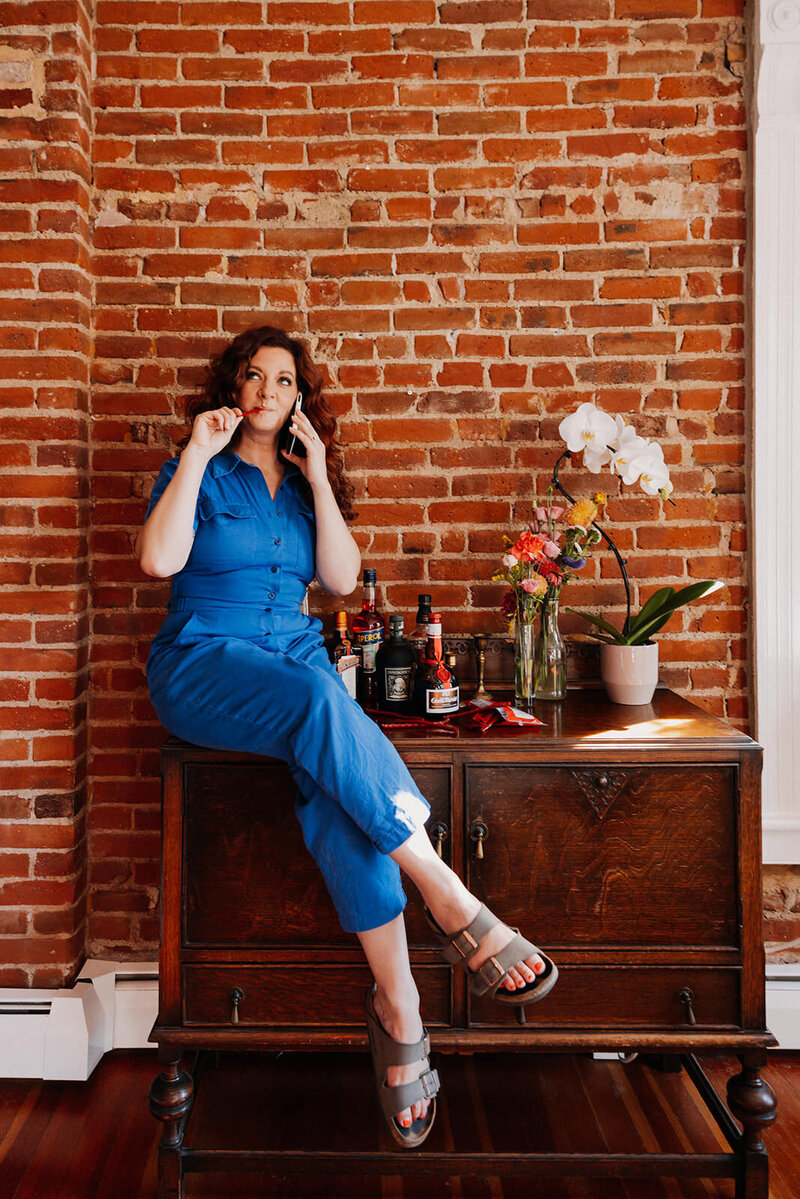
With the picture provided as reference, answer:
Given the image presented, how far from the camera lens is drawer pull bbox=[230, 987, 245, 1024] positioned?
169 cm

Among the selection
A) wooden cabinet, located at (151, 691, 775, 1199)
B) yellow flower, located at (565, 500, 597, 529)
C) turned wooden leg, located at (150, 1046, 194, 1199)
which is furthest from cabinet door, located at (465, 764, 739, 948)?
turned wooden leg, located at (150, 1046, 194, 1199)

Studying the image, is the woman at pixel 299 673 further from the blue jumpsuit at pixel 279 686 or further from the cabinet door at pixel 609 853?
the cabinet door at pixel 609 853

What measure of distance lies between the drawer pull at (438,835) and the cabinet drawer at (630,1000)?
33 centimetres

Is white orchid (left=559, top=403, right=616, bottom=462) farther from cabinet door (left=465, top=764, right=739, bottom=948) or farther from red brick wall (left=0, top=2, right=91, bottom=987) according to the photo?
red brick wall (left=0, top=2, right=91, bottom=987)

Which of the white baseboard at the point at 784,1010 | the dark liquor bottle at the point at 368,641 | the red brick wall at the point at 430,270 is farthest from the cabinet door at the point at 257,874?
the white baseboard at the point at 784,1010

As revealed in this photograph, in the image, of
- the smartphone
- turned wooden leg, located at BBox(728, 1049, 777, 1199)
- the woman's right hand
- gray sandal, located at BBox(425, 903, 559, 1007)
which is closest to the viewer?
gray sandal, located at BBox(425, 903, 559, 1007)

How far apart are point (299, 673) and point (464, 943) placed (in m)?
0.61

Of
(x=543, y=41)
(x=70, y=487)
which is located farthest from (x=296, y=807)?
(x=543, y=41)

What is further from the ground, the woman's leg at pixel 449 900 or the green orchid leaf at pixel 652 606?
the green orchid leaf at pixel 652 606

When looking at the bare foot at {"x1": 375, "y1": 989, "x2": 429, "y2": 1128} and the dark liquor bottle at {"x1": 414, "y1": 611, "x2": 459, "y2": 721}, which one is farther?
the dark liquor bottle at {"x1": 414, "y1": 611, "x2": 459, "y2": 721}

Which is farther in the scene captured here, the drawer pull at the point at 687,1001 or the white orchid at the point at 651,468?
the white orchid at the point at 651,468

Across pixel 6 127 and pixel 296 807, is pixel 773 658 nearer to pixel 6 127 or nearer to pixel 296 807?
pixel 296 807

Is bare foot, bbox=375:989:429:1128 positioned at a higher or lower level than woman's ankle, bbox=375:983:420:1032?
lower

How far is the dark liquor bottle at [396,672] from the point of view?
194 centimetres
